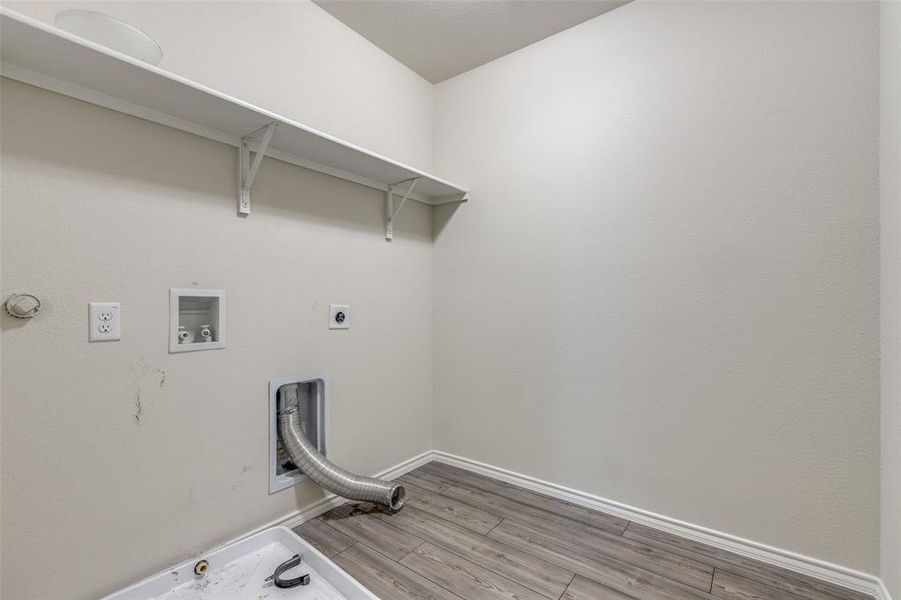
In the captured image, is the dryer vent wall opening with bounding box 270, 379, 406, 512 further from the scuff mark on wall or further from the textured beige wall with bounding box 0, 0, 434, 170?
the textured beige wall with bounding box 0, 0, 434, 170

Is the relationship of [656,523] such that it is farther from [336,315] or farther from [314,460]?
[336,315]

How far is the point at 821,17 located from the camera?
150cm

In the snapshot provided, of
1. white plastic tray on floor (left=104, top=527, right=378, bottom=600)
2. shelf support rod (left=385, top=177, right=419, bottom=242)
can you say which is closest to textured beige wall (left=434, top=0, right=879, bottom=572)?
shelf support rod (left=385, top=177, right=419, bottom=242)

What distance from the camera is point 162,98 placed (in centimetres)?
131

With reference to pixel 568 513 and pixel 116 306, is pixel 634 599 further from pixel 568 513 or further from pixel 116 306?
pixel 116 306

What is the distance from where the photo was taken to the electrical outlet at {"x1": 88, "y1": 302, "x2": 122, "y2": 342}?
1264mm

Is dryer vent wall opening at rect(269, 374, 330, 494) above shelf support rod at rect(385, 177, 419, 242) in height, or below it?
below

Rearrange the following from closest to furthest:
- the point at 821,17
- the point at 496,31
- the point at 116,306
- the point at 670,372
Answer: the point at 116,306, the point at 821,17, the point at 670,372, the point at 496,31

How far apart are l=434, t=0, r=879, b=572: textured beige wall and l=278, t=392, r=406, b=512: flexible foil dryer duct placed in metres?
0.75

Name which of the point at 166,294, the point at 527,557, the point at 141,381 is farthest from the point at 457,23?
the point at 527,557

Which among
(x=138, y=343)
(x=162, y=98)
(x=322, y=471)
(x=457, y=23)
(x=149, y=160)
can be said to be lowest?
(x=322, y=471)

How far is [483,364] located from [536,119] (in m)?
1.50

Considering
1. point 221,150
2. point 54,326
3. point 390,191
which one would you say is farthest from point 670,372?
point 54,326

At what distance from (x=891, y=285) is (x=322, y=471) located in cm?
232
